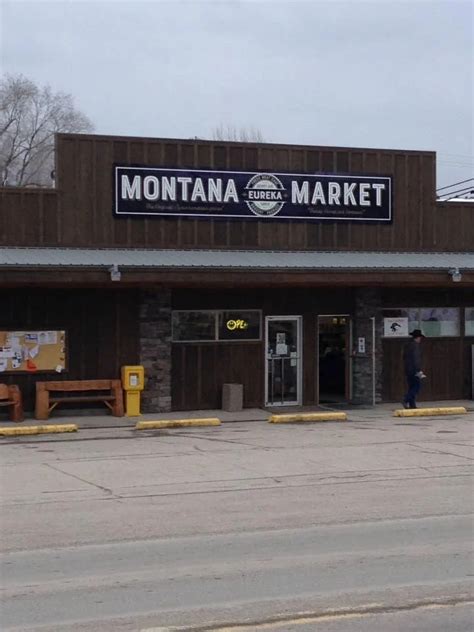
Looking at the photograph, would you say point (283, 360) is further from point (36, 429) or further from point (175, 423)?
point (36, 429)

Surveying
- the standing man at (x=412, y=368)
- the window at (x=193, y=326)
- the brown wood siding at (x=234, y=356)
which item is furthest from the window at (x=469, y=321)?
the window at (x=193, y=326)

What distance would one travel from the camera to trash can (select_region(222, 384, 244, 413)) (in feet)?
75.0

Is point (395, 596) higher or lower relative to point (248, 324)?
lower

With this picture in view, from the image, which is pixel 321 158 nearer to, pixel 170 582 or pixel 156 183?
pixel 156 183

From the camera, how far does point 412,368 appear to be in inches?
905

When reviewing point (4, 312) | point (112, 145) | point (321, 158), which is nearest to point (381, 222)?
point (321, 158)

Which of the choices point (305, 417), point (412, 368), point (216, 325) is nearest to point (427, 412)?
point (412, 368)

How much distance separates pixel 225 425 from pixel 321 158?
25.0 feet

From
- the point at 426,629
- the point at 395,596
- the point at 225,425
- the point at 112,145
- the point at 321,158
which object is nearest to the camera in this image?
the point at 426,629

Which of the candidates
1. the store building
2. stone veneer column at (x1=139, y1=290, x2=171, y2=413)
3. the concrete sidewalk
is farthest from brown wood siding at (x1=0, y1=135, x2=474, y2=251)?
the concrete sidewalk

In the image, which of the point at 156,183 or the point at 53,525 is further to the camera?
the point at 156,183

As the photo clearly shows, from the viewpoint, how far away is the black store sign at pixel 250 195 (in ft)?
75.0

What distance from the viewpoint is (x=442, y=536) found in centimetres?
983

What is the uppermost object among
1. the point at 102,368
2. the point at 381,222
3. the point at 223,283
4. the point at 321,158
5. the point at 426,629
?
the point at 321,158
